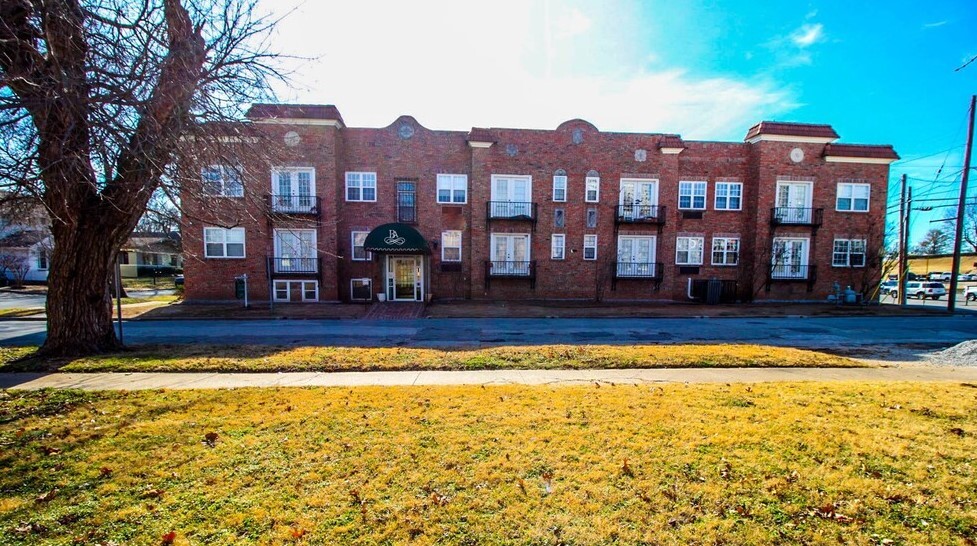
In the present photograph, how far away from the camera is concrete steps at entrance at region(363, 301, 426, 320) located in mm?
16953

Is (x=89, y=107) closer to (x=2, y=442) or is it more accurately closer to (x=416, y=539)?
(x=2, y=442)

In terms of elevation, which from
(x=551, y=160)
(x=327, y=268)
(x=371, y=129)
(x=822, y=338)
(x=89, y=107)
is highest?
(x=371, y=129)

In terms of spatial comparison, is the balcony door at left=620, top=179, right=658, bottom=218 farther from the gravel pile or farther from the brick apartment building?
the gravel pile

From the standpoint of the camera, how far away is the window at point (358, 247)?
835 inches

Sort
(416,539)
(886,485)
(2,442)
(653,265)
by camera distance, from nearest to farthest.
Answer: (416,539) → (886,485) → (2,442) → (653,265)

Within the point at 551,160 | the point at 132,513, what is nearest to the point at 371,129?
the point at 551,160

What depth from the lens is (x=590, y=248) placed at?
2233 cm

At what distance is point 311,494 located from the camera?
334cm

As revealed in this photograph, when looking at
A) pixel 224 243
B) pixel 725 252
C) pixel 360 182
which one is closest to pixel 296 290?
pixel 224 243

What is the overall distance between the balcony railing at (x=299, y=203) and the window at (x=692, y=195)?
66.7ft

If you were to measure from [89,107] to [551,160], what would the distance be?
63.4ft

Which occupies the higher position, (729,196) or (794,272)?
(729,196)

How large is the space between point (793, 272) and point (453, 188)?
20841 millimetres

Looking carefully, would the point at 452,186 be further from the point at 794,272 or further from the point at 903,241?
the point at 903,241
